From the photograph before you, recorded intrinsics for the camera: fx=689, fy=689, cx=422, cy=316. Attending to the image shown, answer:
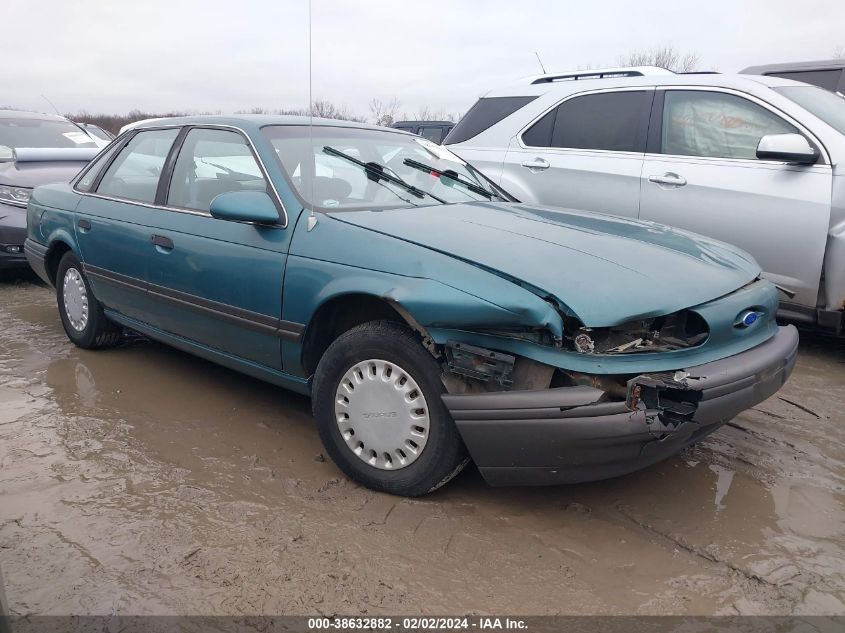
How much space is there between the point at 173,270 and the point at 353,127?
123 centimetres

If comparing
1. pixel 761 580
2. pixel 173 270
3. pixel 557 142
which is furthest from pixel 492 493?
pixel 557 142

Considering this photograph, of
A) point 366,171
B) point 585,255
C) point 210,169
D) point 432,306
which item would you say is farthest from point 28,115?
point 585,255

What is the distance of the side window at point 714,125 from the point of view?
173 inches

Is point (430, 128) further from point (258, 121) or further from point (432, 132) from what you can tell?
point (258, 121)

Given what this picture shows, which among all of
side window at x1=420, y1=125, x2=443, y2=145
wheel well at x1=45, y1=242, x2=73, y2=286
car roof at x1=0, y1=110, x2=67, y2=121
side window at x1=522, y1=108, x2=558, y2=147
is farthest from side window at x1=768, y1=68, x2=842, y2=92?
car roof at x1=0, y1=110, x2=67, y2=121

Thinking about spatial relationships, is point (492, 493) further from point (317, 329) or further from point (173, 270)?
point (173, 270)

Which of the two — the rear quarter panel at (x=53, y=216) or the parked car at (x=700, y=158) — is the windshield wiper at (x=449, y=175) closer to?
the parked car at (x=700, y=158)

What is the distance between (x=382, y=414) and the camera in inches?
104

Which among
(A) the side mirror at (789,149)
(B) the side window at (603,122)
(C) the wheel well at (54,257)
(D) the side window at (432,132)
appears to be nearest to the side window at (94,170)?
(C) the wheel well at (54,257)

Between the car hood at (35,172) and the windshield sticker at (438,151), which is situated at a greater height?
the windshield sticker at (438,151)

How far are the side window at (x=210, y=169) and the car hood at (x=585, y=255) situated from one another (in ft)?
2.20

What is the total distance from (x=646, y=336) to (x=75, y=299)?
3.74 meters

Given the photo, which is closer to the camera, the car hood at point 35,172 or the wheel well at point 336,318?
the wheel well at point 336,318

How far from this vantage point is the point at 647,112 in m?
4.85
